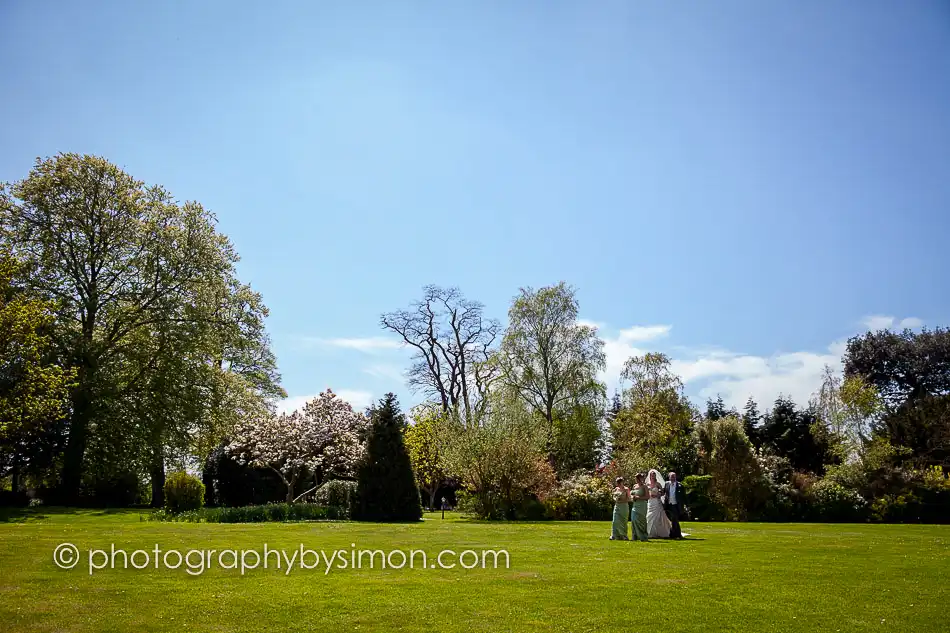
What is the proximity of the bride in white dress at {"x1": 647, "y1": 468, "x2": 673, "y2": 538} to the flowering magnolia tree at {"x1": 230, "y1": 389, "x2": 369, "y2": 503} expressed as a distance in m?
14.9

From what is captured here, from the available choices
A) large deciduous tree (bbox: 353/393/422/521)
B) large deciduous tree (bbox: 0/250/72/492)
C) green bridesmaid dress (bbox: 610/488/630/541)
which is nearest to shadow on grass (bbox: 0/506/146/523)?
large deciduous tree (bbox: 0/250/72/492)

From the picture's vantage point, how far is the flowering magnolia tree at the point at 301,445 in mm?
30016

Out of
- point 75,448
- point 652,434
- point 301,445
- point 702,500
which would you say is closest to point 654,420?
point 652,434

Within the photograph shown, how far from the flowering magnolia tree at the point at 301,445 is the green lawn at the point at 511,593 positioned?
16.3 metres

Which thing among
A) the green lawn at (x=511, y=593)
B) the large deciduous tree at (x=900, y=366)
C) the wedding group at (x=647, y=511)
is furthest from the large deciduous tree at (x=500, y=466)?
the large deciduous tree at (x=900, y=366)

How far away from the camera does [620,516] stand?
17.7 m

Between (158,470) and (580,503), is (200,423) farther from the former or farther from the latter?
(580,503)

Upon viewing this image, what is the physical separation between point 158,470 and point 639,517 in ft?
86.6

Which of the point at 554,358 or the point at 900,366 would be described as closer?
the point at 554,358

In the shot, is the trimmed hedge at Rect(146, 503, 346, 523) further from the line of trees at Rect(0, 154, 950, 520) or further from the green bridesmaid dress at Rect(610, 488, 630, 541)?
the green bridesmaid dress at Rect(610, 488, 630, 541)

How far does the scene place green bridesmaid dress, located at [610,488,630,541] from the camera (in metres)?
17.6

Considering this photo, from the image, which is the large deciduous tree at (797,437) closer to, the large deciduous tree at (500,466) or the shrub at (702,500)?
the shrub at (702,500)

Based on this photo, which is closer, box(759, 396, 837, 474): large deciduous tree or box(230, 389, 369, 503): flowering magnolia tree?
box(230, 389, 369, 503): flowering magnolia tree

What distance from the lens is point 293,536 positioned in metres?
15.3
